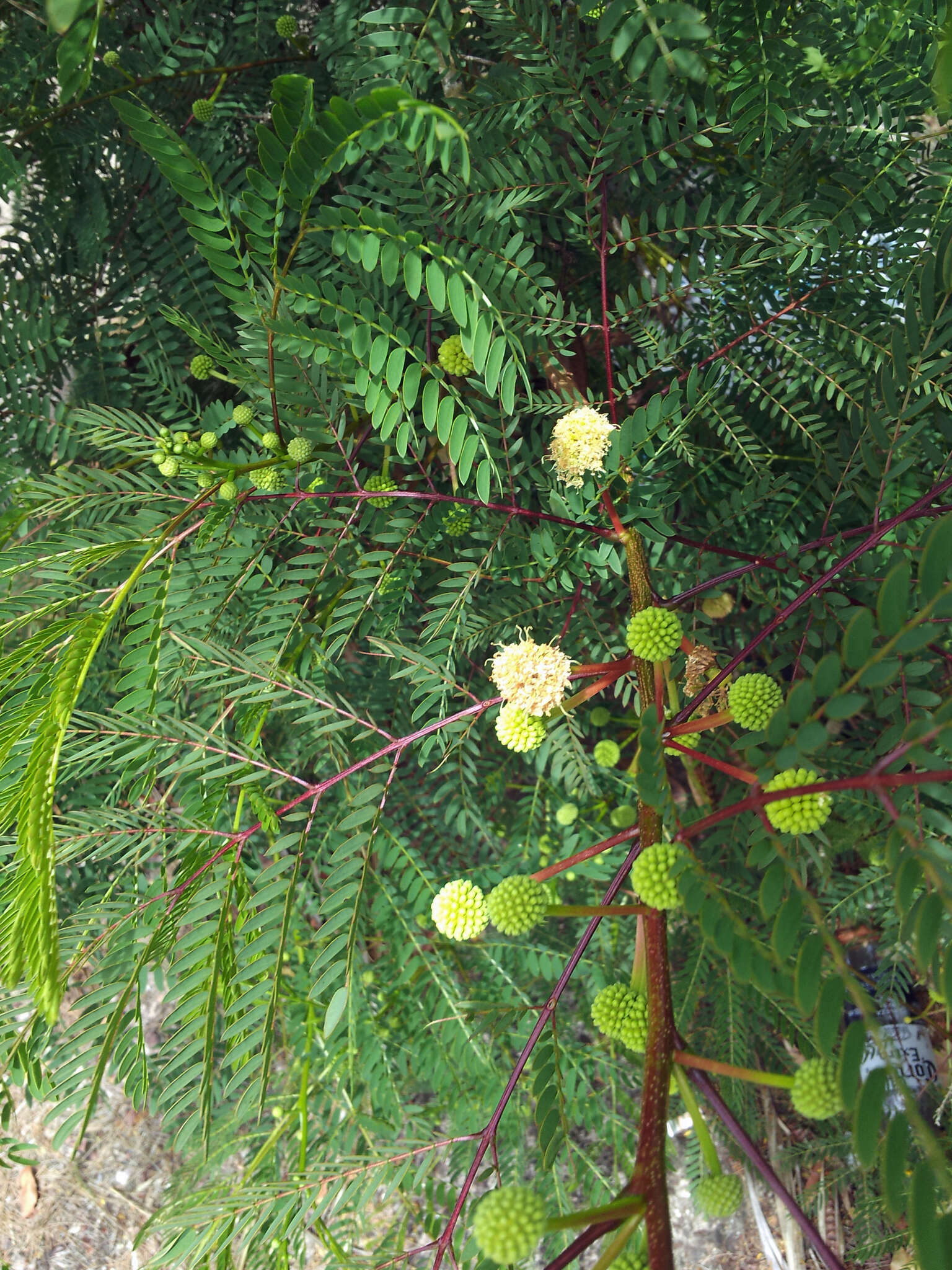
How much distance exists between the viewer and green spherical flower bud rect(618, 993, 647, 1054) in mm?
492

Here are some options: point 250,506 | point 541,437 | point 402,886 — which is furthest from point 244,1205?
point 541,437

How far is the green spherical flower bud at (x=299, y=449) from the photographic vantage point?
0.66 metres

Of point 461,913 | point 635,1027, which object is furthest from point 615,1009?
point 461,913

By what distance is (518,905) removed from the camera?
1.56ft

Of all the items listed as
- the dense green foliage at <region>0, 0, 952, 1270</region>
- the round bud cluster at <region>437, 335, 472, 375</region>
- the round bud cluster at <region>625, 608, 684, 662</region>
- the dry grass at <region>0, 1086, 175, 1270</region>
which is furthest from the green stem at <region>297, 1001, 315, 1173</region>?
the dry grass at <region>0, 1086, 175, 1270</region>

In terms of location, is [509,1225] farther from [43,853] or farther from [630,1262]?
[43,853]

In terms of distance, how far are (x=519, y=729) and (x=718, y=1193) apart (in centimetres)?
31

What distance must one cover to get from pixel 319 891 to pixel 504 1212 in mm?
609

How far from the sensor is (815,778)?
440 mm

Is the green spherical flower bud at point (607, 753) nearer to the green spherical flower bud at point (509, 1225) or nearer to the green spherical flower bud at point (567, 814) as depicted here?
the green spherical flower bud at point (567, 814)

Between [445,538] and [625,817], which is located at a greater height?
[445,538]

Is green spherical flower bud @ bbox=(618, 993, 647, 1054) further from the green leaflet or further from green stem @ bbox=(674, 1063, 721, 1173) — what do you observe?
the green leaflet

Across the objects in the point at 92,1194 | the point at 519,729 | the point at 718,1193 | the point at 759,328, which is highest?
the point at 759,328

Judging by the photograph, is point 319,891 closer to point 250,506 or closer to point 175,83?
point 250,506
